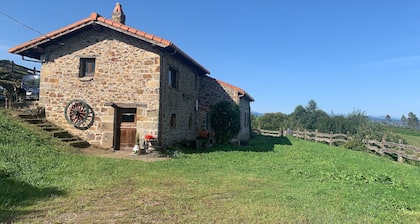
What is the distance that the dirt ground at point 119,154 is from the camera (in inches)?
439

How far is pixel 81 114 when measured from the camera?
12.9m

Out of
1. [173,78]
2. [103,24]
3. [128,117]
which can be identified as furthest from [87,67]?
[173,78]

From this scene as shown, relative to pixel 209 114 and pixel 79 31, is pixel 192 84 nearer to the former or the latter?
pixel 209 114

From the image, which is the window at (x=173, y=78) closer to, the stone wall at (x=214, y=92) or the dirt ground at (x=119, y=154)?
the dirt ground at (x=119, y=154)

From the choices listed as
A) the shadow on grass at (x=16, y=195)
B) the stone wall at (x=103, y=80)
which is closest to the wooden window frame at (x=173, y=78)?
the stone wall at (x=103, y=80)

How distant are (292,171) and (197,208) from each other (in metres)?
5.38

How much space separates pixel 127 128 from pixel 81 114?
2033 mm

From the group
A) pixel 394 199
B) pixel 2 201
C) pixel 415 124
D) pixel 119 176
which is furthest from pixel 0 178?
pixel 415 124

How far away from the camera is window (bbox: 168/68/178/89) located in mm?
14183

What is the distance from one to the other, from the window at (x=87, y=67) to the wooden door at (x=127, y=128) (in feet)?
7.05

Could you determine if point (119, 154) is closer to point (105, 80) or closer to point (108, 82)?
point (108, 82)

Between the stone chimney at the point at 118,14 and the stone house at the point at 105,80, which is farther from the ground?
the stone chimney at the point at 118,14

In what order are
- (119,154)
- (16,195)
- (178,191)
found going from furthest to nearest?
(119,154) < (178,191) < (16,195)

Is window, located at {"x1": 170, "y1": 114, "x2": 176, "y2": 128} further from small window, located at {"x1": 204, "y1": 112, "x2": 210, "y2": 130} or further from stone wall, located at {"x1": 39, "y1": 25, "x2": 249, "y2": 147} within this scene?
small window, located at {"x1": 204, "y1": 112, "x2": 210, "y2": 130}
